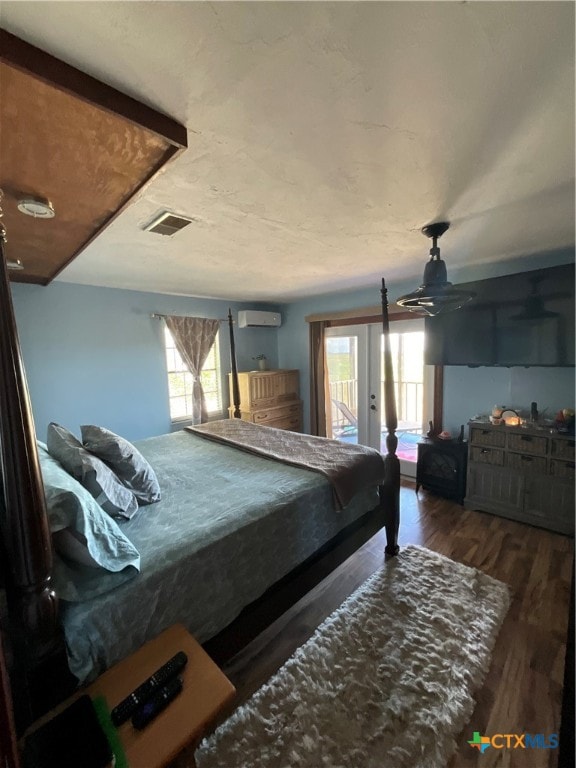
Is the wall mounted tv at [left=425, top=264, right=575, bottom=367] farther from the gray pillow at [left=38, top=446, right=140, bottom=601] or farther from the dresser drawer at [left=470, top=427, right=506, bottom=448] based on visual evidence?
the gray pillow at [left=38, top=446, right=140, bottom=601]

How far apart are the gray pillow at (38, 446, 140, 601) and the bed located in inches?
0.7

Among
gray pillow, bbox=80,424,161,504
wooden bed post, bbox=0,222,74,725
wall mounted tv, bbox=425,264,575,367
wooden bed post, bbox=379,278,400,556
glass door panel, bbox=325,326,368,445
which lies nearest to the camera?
wooden bed post, bbox=0,222,74,725

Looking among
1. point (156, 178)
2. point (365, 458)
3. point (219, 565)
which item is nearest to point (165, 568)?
point (219, 565)

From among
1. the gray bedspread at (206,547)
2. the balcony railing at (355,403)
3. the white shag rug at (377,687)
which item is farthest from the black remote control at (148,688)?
the balcony railing at (355,403)

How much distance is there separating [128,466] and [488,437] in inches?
121

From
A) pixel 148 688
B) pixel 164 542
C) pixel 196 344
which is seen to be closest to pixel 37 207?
pixel 164 542

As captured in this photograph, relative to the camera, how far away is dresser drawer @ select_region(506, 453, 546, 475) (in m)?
2.69

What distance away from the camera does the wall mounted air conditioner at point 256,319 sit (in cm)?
467

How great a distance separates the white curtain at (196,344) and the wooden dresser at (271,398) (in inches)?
19.6

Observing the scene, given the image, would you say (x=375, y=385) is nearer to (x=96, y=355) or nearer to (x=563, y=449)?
(x=563, y=449)

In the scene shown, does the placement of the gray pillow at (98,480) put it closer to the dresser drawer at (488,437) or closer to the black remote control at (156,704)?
the black remote control at (156,704)

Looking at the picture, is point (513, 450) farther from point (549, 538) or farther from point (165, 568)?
point (165, 568)

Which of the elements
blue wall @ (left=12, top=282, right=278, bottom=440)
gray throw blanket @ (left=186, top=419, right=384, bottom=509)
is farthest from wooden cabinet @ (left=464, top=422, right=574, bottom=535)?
blue wall @ (left=12, top=282, right=278, bottom=440)

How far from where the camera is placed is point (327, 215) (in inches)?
71.2
